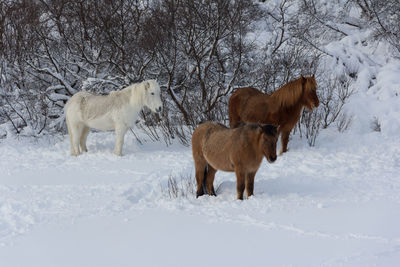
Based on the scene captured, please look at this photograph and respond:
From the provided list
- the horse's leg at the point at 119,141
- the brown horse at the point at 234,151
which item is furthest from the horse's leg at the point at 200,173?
the horse's leg at the point at 119,141

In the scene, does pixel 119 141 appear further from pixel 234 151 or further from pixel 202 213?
pixel 202 213

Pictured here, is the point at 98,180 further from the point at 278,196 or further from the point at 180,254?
the point at 180,254

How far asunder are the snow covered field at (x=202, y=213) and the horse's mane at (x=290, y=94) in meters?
0.93

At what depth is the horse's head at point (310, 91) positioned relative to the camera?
26.5 feet

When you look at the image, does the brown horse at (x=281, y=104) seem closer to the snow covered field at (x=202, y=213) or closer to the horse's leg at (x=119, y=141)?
the snow covered field at (x=202, y=213)

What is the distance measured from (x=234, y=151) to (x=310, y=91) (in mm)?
3142

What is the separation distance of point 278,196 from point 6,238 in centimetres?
316

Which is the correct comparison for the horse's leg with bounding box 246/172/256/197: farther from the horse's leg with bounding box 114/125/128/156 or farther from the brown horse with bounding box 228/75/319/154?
the horse's leg with bounding box 114/125/128/156

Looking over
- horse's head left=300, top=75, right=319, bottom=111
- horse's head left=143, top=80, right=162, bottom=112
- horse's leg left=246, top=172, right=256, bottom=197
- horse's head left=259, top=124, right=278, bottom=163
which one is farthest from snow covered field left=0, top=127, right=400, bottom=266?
horse's head left=143, top=80, right=162, bottom=112

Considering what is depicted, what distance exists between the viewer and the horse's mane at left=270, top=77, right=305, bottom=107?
321 inches

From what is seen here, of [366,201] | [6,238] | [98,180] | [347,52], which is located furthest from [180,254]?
[347,52]

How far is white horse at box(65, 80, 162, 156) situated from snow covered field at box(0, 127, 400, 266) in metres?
0.69

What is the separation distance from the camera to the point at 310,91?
8.07m

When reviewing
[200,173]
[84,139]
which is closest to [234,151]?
[200,173]
